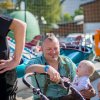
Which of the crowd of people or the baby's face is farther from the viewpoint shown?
the baby's face

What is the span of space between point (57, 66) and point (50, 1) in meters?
46.2

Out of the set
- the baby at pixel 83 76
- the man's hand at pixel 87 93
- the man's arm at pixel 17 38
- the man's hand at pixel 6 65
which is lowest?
the man's hand at pixel 87 93

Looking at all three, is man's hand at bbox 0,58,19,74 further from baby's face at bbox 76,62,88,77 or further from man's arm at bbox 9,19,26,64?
baby's face at bbox 76,62,88,77

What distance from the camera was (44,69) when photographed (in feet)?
8.48

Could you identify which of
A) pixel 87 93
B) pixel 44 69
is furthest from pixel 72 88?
pixel 87 93

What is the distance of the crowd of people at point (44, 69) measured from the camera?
8.82 feet

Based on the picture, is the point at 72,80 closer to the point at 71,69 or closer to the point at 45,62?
the point at 71,69

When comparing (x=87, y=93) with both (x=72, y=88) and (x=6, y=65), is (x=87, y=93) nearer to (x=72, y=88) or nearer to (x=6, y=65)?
(x=72, y=88)

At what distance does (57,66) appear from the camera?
3055mm

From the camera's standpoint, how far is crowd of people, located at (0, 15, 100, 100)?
2.69m

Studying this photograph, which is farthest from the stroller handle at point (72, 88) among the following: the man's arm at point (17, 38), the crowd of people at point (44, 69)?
the man's arm at point (17, 38)

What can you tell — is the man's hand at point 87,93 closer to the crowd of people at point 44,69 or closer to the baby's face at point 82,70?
the crowd of people at point 44,69

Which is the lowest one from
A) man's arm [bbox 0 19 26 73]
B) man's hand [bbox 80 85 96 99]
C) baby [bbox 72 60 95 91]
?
man's hand [bbox 80 85 96 99]

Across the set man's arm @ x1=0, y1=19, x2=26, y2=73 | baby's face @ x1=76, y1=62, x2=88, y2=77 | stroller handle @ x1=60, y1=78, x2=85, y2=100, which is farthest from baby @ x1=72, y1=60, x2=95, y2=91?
man's arm @ x1=0, y1=19, x2=26, y2=73
